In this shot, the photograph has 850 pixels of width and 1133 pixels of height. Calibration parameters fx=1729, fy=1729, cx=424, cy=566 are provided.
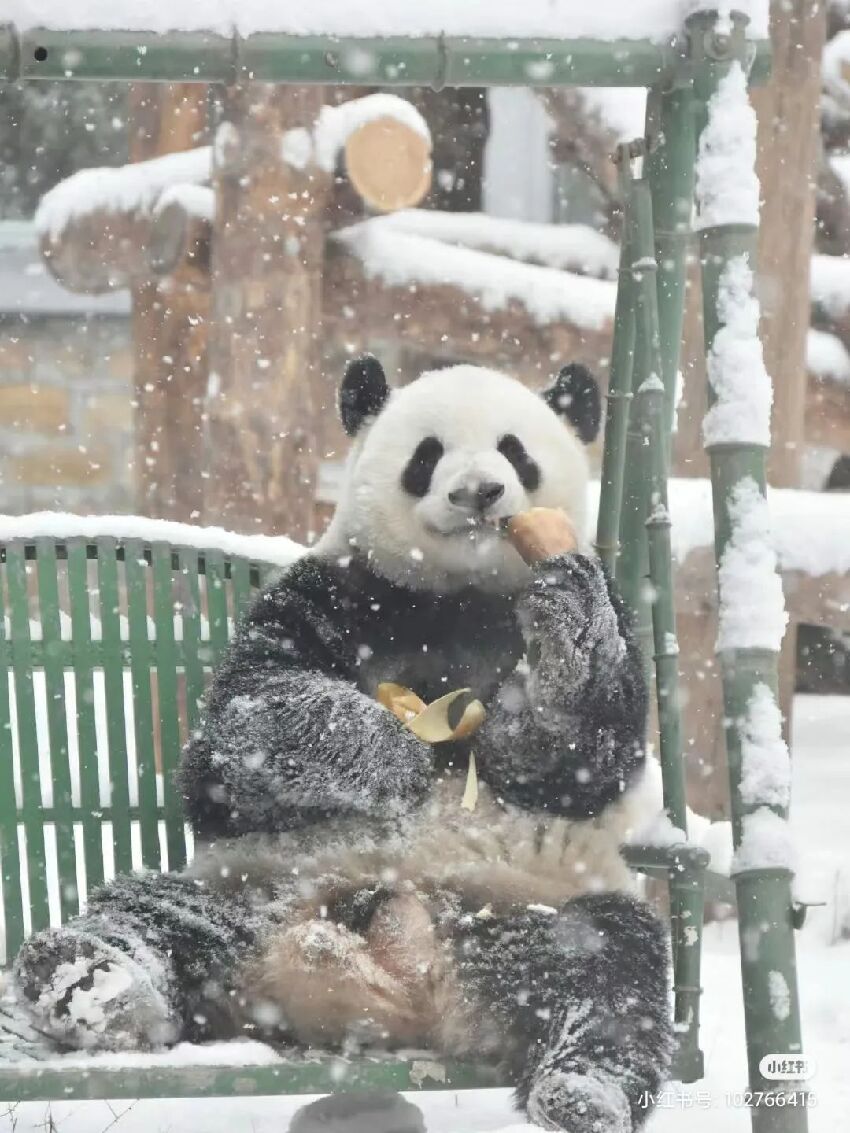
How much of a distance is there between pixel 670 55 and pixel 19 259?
8.15 metres

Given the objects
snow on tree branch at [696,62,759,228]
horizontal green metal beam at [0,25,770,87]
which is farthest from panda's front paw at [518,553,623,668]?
horizontal green metal beam at [0,25,770,87]

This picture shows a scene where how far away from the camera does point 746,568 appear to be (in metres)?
2.62

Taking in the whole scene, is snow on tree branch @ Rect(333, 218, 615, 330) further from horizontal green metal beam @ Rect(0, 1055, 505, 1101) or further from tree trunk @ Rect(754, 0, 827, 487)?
horizontal green metal beam @ Rect(0, 1055, 505, 1101)

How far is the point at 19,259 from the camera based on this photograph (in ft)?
34.2

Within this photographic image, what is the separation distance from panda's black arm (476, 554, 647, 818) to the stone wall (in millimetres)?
6791

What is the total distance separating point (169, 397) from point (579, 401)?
3.13m

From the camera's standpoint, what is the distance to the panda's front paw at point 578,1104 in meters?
2.21

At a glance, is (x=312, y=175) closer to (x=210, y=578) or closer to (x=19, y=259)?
(x=210, y=578)

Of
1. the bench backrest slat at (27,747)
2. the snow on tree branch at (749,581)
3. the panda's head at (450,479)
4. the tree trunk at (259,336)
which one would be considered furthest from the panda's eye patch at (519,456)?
the tree trunk at (259,336)

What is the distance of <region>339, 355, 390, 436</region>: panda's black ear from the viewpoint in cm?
314

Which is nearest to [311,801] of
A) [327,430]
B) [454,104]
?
[327,430]

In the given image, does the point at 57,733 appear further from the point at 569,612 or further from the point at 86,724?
the point at 569,612

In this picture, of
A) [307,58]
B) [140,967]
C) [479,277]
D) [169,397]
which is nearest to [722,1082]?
[140,967]

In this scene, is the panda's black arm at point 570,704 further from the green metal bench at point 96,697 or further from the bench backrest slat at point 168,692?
the bench backrest slat at point 168,692
